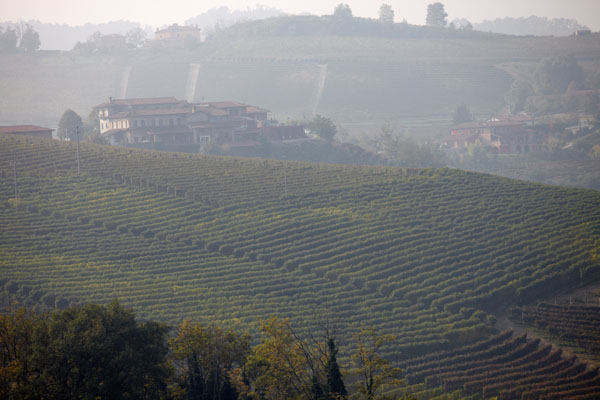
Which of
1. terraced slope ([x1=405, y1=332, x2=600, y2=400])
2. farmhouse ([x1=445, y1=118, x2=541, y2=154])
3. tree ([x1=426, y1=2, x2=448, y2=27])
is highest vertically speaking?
tree ([x1=426, y1=2, x2=448, y2=27])

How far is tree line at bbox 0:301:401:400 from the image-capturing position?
21094mm

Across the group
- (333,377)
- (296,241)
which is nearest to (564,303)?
(296,241)

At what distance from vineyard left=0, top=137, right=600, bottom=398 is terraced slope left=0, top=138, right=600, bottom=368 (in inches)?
4.4

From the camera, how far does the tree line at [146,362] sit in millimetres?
21094

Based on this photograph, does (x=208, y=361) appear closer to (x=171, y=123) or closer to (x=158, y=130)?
(x=158, y=130)

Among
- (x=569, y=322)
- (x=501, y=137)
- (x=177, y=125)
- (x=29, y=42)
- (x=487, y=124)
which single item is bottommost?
(x=569, y=322)

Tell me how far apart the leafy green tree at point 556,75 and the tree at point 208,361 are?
120m

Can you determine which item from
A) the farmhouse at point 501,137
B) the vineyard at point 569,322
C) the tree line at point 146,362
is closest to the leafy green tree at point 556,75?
the farmhouse at point 501,137

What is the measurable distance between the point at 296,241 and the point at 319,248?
162 cm

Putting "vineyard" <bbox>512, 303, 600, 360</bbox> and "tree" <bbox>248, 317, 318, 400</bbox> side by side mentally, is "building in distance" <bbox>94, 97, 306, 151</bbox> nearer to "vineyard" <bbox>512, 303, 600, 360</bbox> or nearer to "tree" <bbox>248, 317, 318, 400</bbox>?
"vineyard" <bbox>512, 303, 600, 360</bbox>

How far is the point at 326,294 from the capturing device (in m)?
37.8

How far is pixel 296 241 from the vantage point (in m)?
44.0

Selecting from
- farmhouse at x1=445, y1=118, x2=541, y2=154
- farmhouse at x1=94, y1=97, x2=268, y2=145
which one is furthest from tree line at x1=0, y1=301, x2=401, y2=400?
farmhouse at x1=445, y1=118, x2=541, y2=154

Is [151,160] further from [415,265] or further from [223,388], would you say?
[223,388]
